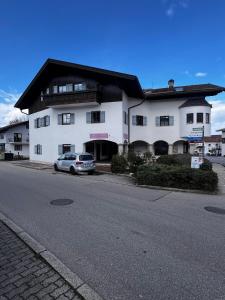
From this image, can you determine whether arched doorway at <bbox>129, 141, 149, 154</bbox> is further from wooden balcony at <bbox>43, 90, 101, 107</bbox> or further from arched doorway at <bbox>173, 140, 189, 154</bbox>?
wooden balcony at <bbox>43, 90, 101, 107</bbox>

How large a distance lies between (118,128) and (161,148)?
8.18m

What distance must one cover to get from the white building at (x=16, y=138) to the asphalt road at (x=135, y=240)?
151 ft

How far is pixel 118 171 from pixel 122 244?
12.7 m

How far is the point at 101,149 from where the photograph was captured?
2928 centimetres

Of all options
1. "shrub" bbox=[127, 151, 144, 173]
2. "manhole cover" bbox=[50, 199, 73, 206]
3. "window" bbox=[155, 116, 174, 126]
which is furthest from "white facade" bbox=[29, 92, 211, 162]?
"manhole cover" bbox=[50, 199, 73, 206]

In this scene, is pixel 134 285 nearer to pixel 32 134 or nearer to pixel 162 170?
pixel 162 170

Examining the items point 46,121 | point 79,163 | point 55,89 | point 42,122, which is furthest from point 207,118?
point 42,122

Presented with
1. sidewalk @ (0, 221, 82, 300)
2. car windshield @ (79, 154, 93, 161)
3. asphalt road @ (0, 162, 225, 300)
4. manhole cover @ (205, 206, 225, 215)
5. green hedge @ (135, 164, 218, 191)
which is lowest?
manhole cover @ (205, 206, 225, 215)

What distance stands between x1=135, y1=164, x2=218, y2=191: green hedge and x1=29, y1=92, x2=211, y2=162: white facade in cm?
1122

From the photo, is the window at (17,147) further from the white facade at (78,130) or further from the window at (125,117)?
the window at (125,117)

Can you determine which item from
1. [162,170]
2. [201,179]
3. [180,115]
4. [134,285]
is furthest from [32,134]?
[134,285]

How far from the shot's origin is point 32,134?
30953mm

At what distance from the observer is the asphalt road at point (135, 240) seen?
331 centimetres

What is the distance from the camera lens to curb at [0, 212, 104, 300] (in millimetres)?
3057
